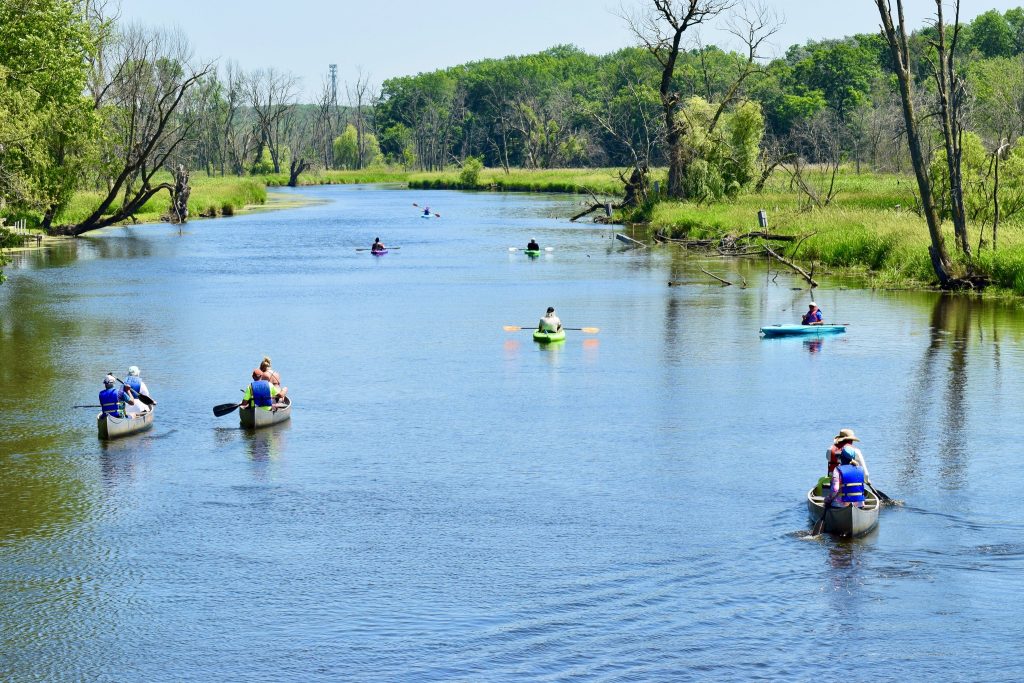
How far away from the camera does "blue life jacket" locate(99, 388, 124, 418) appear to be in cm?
2797

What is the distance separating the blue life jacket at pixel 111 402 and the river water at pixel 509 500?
847 mm

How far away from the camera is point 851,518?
2047 centimetres

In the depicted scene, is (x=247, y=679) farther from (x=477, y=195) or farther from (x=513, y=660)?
(x=477, y=195)

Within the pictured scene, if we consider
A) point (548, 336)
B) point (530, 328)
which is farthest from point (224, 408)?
point (530, 328)

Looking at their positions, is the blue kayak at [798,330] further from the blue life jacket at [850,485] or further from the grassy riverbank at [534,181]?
the grassy riverbank at [534,181]

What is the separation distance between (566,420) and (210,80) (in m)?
154

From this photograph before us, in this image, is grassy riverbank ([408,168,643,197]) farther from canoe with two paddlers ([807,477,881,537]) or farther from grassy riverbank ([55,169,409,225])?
canoe with two paddlers ([807,477,881,537])

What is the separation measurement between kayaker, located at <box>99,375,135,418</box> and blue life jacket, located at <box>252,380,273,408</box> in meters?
2.80

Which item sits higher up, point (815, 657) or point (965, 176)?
point (965, 176)

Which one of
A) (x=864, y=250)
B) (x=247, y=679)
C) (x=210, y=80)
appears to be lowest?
(x=247, y=679)

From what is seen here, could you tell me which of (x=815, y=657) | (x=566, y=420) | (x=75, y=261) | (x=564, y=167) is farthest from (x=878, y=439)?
(x=564, y=167)

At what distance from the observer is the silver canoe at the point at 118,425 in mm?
28000

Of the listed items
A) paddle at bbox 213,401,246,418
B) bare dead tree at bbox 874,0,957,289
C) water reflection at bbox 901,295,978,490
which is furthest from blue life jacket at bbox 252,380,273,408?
bare dead tree at bbox 874,0,957,289

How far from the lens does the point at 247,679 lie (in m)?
16.1
